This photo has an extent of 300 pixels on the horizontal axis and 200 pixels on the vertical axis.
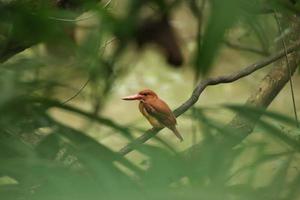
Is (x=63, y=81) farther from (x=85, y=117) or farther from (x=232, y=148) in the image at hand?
(x=232, y=148)

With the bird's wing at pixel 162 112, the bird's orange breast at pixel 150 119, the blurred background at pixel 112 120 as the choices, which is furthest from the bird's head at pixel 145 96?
the blurred background at pixel 112 120

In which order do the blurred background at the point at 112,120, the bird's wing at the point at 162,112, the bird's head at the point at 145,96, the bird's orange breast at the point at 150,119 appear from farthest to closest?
the bird's head at the point at 145,96
the bird's wing at the point at 162,112
the bird's orange breast at the point at 150,119
the blurred background at the point at 112,120

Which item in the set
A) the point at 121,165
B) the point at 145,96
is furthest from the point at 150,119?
the point at 121,165

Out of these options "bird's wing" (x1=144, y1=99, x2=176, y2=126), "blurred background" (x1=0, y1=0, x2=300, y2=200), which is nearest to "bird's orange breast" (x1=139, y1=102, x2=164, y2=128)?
"bird's wing" (x1=144, y1=99, x2=176, y2=126)

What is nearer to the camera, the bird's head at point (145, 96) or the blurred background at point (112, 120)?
the blurred background at point (112, 120)

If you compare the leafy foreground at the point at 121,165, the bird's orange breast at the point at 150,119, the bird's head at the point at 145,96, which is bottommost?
the leafy foreground at the point at 121,165

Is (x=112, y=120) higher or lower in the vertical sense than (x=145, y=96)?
lower

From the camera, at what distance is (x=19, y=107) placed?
0.62 m

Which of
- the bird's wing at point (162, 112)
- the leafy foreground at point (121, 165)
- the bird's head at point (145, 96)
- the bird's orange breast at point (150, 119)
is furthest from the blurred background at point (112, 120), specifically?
the bird's head at point (145, 96)

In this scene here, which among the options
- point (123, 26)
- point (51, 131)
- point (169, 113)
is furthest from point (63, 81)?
point (169, 113)

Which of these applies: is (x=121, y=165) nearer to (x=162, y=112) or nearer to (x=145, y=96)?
(x=162, y=112)

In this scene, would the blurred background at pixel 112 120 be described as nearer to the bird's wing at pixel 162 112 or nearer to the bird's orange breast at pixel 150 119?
the bird's orange breast at pixel 150 119

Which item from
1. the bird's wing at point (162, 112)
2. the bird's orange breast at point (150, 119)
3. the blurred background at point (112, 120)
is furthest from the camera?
the bird's wing at point (162, 112)

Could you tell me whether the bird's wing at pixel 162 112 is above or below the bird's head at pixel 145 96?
below
